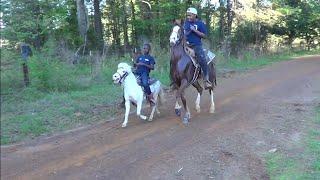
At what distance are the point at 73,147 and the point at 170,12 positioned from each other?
21.2 metres

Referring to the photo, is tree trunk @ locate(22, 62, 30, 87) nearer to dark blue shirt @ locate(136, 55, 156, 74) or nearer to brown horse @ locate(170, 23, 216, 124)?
dark blue shirt @ locate(136, 55, 156, 74)

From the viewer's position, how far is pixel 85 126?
1132 centimetres

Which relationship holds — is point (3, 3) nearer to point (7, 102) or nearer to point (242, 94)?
point (7, 102)

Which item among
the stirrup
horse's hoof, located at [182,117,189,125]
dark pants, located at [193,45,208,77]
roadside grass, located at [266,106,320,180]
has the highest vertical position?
dark pants, located at [193,45,208,77]

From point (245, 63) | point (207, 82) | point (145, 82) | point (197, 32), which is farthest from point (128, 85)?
point (245, 63)

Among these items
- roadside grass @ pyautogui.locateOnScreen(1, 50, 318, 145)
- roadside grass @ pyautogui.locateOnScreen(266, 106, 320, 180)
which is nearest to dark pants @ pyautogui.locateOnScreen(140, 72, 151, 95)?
roadside grass @ pyautogui.locateOnScreen(1, 50, 318, 145)

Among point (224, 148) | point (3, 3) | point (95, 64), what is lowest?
point (224, 148)

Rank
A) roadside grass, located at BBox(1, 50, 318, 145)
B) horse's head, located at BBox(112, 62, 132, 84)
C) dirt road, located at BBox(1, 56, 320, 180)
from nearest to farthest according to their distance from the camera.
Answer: dirt road, located at BBox(1, 56, 320, 180), horse's head, located at BBox(112, 62, 132, 84), roadside grass, located at BBox(1, 50, 318, 145)

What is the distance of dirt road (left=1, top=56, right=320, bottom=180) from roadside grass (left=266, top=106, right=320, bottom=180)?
182 mm

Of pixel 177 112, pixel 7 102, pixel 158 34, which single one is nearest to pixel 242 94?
pixel 177 112

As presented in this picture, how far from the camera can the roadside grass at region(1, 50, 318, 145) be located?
11.0 m

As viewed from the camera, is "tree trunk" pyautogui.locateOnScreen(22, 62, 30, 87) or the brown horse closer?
the brown horse

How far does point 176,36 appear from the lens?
443 inches

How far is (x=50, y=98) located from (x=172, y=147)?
5861mm
